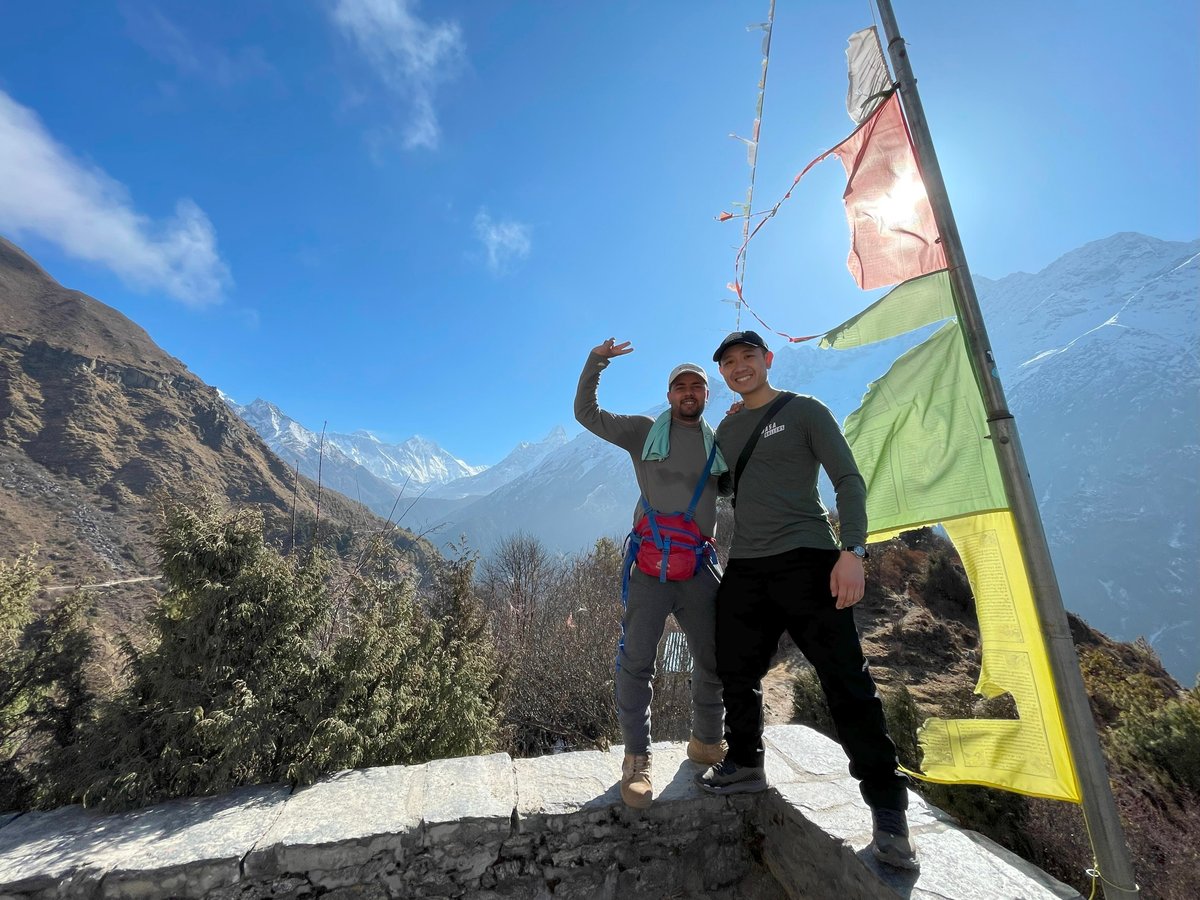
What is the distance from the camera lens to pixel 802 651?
213cm

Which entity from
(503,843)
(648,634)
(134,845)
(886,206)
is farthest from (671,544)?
(134,845)

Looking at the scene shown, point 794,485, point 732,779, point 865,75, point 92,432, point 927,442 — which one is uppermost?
point 92,432

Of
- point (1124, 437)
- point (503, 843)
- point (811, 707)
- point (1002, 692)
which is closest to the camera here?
point (1002, 692)

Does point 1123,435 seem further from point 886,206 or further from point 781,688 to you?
point 886,206

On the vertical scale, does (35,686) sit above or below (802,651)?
below

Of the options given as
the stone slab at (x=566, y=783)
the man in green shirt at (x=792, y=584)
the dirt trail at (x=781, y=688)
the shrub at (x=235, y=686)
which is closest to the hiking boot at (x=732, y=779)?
the man in green shirt at (x=792, y=584)

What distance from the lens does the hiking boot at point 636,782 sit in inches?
95.6

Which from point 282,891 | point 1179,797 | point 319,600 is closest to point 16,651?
point 319,600

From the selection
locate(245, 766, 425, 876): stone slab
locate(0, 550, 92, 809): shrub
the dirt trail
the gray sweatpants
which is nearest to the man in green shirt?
the gray sweatpants

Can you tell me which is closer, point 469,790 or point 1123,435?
point 469,790

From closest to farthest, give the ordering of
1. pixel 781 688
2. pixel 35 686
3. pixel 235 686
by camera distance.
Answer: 1. pixel 235 686
2. pixel 35 686
3. pixel 781 688

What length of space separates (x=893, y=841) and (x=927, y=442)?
1.63m

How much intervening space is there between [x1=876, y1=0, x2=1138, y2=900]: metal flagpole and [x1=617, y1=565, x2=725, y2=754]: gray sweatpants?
1.33 m

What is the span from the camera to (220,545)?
2904 mm
